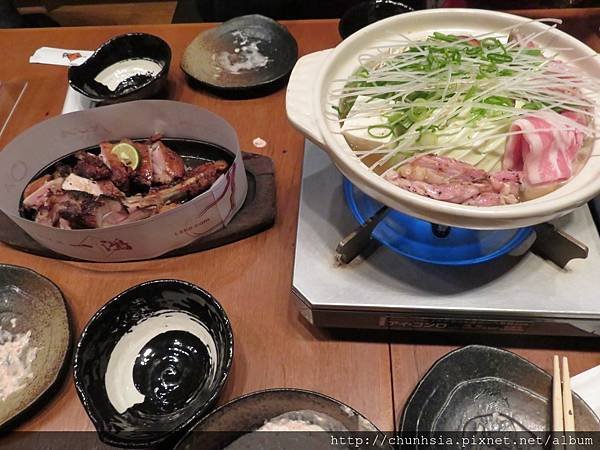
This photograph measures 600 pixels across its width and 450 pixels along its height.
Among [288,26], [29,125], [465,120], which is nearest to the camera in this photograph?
[465,120]

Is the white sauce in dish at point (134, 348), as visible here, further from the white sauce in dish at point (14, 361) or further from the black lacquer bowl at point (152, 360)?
the white sauce in dish at point (14, 361)

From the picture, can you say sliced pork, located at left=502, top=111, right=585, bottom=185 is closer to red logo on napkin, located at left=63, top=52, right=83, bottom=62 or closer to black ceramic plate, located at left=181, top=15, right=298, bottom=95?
black ceramic plate, located at left=181, top=15, right=298, bottom=95

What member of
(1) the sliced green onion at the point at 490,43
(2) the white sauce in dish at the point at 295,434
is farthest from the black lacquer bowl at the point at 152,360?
(1) the sliced green onion at the point at 490,43

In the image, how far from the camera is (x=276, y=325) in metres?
1.28

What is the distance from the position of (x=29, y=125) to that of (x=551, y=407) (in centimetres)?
187

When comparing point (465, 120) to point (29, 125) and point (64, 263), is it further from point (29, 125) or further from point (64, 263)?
point (29, 125)

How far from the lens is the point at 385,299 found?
1122mm

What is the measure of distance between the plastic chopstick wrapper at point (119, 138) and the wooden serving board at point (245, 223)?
24 millimetres

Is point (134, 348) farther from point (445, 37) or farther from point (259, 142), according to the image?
point (445, 37)

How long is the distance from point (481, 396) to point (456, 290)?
0.75 ft

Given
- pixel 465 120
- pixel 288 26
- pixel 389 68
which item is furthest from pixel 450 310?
pixel 288 26

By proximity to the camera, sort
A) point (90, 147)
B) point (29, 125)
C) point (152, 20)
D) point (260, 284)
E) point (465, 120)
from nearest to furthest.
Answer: point (465, 120), point (260, 284), point (90, 147), point (29, 125), point (152, 20)

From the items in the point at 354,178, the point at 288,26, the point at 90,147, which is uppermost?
the point at 354,178

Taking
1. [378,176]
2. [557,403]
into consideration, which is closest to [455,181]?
[378,176]
